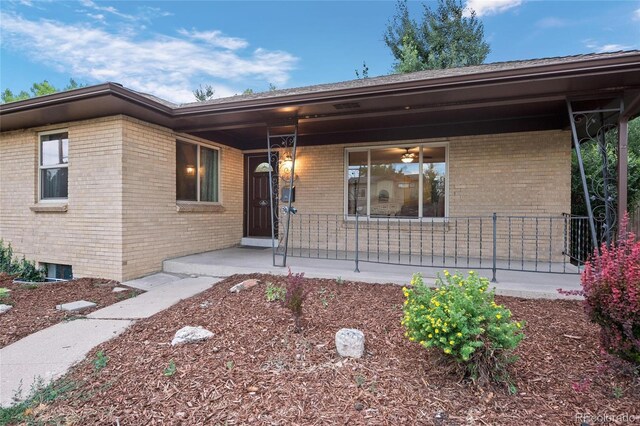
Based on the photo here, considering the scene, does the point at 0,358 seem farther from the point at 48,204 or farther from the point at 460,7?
the point at 460,7

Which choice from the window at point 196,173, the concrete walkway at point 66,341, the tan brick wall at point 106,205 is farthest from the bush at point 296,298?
the window at point 196,173

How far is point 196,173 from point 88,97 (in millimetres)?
2719

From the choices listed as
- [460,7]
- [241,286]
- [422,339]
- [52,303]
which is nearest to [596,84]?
[422,339]

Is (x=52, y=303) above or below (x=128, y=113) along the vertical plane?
below

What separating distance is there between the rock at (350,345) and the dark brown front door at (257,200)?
6.11 metres

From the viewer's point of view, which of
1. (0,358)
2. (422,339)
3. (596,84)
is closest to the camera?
(422,339)

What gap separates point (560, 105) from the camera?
5.44m

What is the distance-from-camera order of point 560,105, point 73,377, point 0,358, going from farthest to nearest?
point 560,105 → point 0,358 → point 73,377

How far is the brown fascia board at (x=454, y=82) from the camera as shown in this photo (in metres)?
3.94

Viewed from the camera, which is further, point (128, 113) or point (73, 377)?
point (128, 113)

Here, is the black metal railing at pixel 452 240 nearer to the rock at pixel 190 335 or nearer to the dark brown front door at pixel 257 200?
the dark brown front door at pixel 257 200

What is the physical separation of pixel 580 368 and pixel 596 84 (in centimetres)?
374

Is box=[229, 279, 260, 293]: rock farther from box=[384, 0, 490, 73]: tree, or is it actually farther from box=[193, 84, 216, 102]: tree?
box=[193, 84, 216, 102]: tree

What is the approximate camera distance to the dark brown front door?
345 inches
